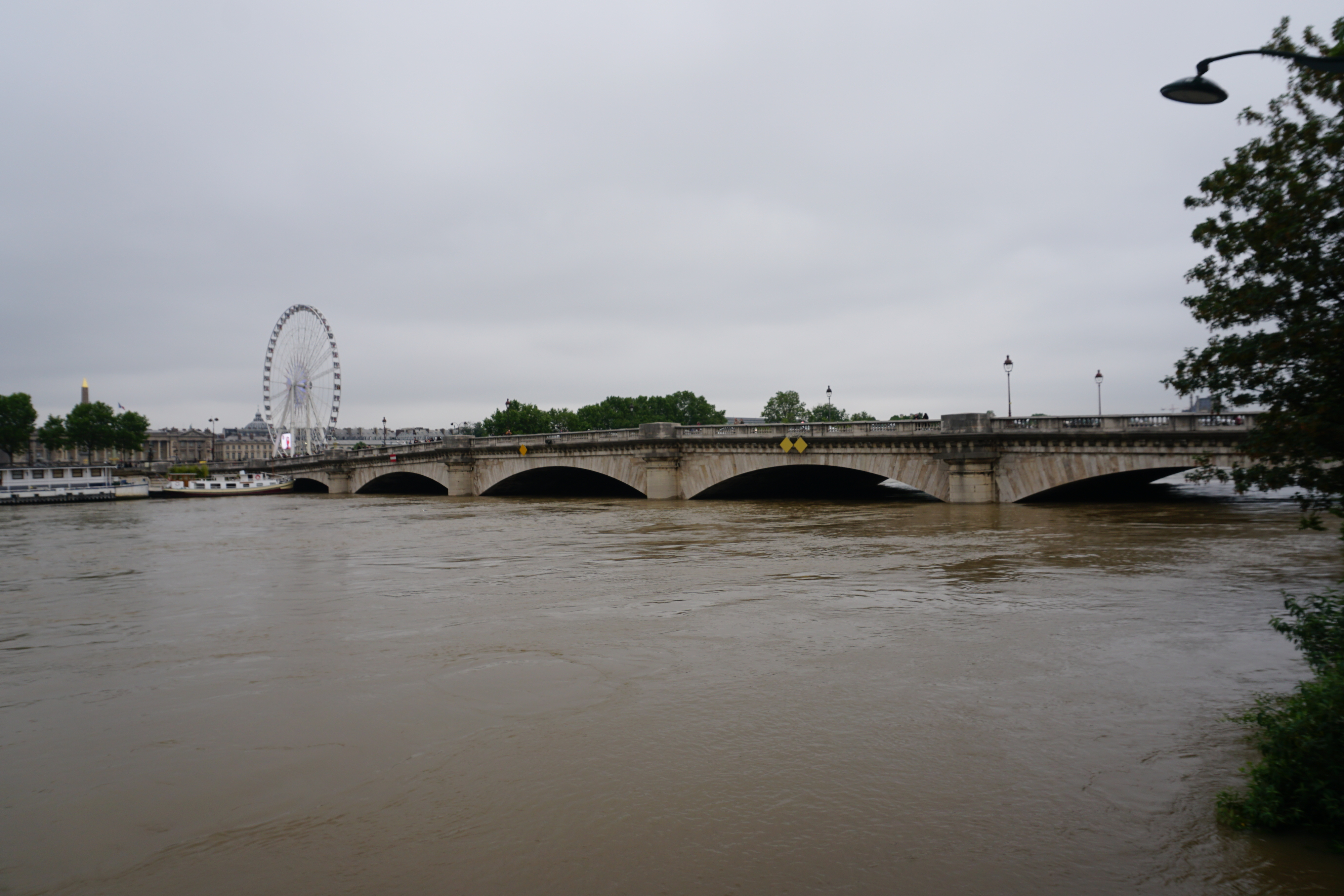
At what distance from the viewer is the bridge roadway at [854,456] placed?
27141 mm

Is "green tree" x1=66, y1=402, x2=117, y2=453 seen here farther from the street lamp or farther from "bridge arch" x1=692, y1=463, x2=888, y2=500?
the street lamp

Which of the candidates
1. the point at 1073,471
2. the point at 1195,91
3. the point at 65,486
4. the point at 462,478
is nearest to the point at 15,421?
the point at 65,486

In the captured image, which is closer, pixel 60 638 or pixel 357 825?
pixel 357 825

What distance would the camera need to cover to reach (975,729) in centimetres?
731

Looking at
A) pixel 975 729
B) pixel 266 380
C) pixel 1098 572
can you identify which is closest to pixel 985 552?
pixel 1098 572

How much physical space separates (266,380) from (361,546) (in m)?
58.8

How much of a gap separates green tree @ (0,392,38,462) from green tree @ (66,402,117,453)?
14.7ft

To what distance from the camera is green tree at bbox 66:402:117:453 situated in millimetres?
114375

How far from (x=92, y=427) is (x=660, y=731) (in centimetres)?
13375

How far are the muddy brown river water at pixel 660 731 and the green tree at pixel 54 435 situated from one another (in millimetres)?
120689

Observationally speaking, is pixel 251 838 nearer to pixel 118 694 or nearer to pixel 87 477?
pixel 118 694

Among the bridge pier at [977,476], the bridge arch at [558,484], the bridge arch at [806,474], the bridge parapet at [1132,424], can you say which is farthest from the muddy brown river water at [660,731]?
the bridge arch at [558,484]

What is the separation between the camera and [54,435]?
11556 centimetres

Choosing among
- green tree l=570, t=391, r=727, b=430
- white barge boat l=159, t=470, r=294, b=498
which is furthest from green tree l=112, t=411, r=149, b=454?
green tree l=570, t=391, r=727, b=430
